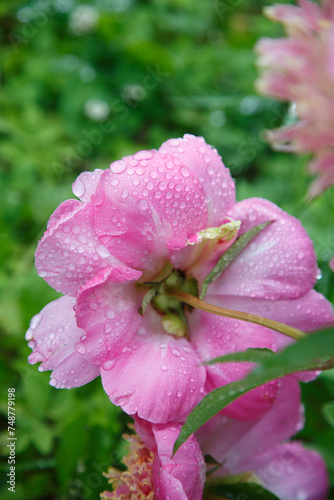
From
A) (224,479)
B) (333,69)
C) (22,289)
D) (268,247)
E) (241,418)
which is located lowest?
(22,289)

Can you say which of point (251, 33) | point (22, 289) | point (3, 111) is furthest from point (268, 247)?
point (251, 33)

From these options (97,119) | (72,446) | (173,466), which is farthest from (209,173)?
(97,119)

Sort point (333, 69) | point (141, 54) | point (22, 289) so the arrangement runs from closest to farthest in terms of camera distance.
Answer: point (333, 69) → point (22, 289) → point (141, 54)

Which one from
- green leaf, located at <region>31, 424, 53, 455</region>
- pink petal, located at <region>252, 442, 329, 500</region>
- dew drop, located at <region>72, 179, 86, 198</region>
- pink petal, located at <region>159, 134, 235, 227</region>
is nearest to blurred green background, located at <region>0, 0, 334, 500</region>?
green leaf, located at <region>31, 424, 53, 455</region>

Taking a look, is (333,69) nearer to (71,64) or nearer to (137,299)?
(137,299)

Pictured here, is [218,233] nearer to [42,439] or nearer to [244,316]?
[244,316]

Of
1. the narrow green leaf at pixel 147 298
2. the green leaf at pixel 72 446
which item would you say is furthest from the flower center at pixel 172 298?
the green leaf at pixel 72 446

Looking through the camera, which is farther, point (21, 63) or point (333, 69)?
point (21, 63)

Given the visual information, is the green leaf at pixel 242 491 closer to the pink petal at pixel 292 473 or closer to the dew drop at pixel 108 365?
the pink petal at pixel 292 473
